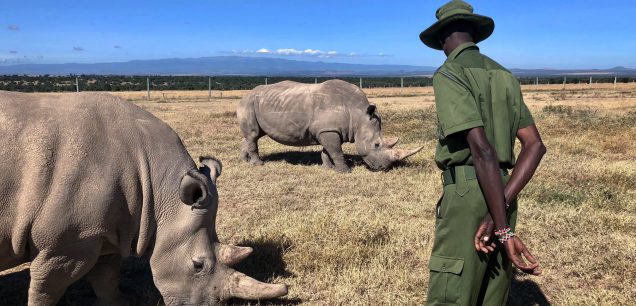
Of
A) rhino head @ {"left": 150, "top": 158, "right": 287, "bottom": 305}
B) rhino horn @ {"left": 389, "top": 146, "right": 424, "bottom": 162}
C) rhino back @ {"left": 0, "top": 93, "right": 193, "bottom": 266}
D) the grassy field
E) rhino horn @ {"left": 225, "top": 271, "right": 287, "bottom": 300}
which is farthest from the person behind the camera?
rhino horn @ {"left": 389, "top": 146, "right": 424, "bottom": 162}

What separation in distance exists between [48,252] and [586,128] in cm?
1416

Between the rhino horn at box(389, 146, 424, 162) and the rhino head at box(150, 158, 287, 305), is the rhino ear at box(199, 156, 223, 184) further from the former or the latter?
the rhino horn at box(389, 146, 424, 162)

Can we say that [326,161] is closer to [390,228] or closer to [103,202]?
[390,228]

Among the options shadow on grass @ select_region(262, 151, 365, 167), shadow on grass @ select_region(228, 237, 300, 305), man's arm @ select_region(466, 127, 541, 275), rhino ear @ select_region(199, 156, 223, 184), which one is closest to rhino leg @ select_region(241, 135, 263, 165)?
shadow on grass @ select_region(262, 151, 365, 167)

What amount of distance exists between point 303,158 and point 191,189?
847 cm

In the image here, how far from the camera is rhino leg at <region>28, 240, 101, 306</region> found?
143 inches

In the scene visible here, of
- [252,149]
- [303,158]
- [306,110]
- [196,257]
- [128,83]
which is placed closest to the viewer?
[196,257]

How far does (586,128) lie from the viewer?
14289 mm

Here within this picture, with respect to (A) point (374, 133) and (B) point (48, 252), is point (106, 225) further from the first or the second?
(A) point (374, 133)

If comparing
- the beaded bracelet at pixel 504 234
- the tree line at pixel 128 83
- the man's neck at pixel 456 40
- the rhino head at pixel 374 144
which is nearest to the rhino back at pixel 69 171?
the man's neck at pixel 456 40

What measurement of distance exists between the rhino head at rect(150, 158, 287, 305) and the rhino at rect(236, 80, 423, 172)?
6.38m

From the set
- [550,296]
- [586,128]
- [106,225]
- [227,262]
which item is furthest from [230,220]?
[586,128]

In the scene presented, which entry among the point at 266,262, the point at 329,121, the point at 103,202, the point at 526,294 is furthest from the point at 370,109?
the point at 103,202

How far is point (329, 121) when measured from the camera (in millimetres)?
10492
